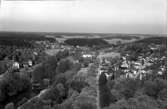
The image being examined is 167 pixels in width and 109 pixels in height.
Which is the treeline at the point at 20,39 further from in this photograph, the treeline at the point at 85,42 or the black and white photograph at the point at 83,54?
the treeline at the point at 85,42

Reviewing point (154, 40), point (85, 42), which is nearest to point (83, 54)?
point (85, 42)

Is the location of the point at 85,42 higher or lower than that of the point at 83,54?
higher

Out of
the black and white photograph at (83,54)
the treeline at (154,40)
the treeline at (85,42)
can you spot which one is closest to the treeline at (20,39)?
the black and white photograph at (83,54)

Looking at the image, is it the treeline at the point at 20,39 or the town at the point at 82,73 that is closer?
the town at the point at 82,73

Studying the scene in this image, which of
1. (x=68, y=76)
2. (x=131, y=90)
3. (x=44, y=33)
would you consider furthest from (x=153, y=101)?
(x=44, y=33)

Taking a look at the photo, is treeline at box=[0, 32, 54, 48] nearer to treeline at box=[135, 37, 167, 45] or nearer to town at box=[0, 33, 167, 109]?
town at box=[0, 33, 167, 109]

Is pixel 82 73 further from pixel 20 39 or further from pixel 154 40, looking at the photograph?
pixel 154 40

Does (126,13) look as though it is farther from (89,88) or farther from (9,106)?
(9,106)

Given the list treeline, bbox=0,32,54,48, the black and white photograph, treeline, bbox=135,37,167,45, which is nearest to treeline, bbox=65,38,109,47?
the black and white photograph
